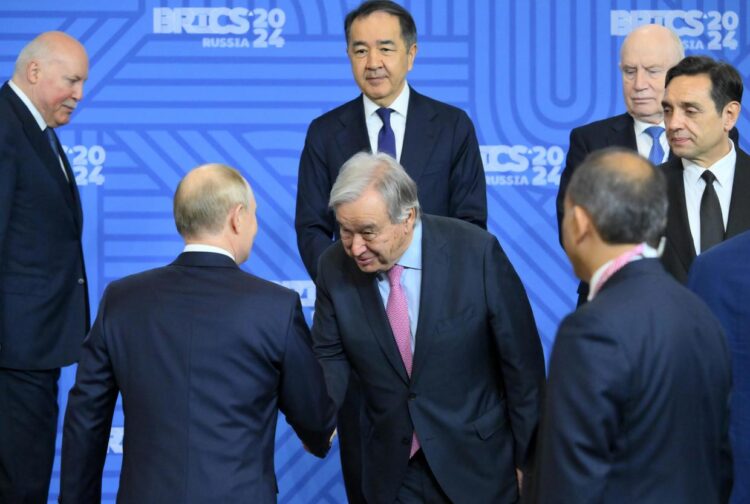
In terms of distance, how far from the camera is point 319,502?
542cm

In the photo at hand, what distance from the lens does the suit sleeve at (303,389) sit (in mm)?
2865

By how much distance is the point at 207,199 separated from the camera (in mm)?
2824

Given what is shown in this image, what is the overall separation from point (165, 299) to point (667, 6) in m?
3.41

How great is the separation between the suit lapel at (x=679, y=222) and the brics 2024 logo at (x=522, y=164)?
1.54m

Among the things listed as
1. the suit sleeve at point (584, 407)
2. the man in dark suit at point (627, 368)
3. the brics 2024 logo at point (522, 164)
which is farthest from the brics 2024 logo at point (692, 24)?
the suit sleeve at point (584, 407)

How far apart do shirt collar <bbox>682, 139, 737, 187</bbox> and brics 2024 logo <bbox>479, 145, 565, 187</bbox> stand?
155 cm

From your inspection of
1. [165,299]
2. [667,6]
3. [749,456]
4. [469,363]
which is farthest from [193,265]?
[667,6]

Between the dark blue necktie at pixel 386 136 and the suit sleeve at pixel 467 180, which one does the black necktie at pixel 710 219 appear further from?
the dark blue necktie at pixel 386 136

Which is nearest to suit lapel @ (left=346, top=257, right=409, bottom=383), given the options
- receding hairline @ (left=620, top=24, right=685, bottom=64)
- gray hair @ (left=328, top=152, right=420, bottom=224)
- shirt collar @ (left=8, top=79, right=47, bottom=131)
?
gray hair @ (left=328, top=152, right=420, bottom=224)

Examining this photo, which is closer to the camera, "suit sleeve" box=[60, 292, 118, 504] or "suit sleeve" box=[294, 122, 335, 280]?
"suit sleeve" box=[60, 292, 118, 504]

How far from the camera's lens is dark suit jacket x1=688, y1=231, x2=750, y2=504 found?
109 inches

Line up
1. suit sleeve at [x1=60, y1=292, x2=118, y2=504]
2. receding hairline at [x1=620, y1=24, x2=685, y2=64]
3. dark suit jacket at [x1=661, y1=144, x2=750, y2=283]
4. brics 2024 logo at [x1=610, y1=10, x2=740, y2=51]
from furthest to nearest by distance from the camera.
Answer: brics 2024 logo at [x1=610, y1=10, x2=740, y2=51] < receding hairline at [x1=620, y1=24, x2=685, y2=64] < dark suit jacket at [x1=661, y1=144, x2=750, y2=283] < suit sleeve at [x1=60, y1=292, x2=118, y2=504]

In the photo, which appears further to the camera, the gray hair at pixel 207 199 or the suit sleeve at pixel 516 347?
the suit sleeve at pixel 516 347

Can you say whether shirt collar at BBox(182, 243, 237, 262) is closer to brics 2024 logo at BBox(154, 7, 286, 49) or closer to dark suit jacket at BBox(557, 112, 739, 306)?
dark suit jacket at BBox(557, 112, 739, 306)
